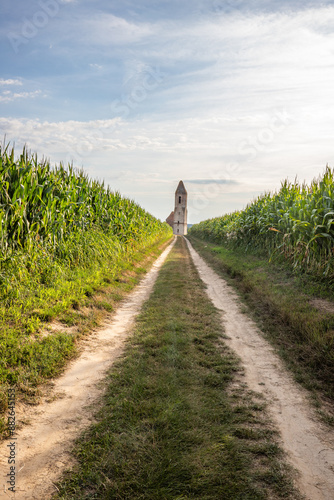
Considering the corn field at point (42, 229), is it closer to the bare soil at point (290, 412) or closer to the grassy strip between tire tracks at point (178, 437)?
the grassy strip between tire tracks at point (178, 437)

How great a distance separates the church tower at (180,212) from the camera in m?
83.8

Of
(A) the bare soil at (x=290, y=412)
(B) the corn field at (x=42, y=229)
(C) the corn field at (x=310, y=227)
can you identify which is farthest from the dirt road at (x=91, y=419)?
(C) the corn field at (x=310, y=227)

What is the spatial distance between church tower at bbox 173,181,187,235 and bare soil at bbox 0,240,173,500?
79.1 meters

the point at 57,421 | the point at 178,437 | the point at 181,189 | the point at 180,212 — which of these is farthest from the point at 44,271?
the point at 181,189

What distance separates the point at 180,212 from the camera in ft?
277

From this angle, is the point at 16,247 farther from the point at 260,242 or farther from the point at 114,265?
the point at 260,242

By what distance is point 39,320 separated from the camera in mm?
5164

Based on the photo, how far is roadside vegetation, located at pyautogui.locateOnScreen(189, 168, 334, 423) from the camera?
14.6ft

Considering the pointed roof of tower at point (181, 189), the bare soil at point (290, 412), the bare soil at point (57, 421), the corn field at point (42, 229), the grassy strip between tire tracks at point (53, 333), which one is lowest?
the bare soil at point (57, 421)

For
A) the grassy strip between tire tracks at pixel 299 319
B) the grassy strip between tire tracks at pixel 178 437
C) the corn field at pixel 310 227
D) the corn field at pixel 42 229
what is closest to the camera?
the grassy strip between tire tracks at pixel 178 437

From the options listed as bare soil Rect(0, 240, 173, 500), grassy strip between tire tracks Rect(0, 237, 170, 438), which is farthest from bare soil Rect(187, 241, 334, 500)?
grassy strip between tire tracks Rect(0, 237, 170, 438)

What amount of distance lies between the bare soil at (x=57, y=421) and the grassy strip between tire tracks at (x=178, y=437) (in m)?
0.13

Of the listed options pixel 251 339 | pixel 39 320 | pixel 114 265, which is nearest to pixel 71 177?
pixel 114 265

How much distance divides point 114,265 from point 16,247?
166 inches
